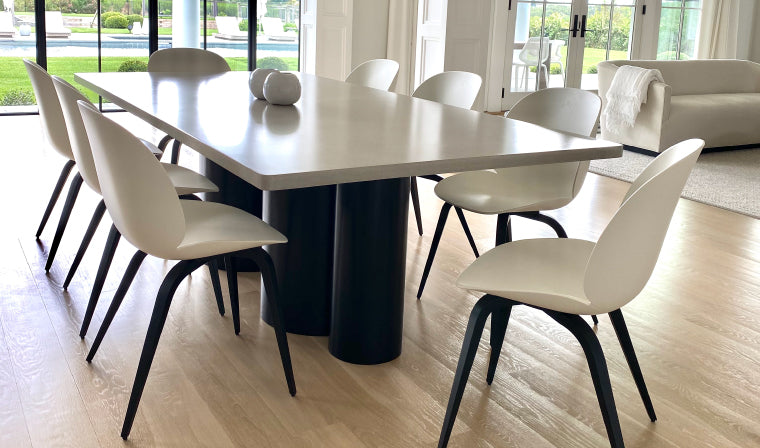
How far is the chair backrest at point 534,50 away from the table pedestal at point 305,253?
20.4 feet

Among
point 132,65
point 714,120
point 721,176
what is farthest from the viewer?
point 132,65

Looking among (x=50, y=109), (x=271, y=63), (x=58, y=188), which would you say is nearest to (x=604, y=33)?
(x=271, y=63)

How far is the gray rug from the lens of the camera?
489 cm

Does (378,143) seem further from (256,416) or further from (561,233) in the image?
(561,233)

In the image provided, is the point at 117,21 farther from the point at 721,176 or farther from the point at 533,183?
the point at 533,183

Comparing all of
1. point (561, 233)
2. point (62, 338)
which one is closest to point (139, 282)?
point (62, 338)

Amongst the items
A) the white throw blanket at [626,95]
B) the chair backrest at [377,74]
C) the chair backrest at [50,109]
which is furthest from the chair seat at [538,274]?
the white throw blanket at [626,95]

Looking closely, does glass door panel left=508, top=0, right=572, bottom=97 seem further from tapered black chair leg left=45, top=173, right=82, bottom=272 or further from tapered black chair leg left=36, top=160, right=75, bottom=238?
tapered black chair leg left=45, top=173, right=82, bottom=272

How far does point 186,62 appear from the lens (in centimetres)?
439

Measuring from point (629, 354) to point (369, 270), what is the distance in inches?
30.6

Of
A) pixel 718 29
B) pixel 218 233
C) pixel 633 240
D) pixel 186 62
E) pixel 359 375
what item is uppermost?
pixel 718 29

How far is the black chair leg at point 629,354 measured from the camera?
2094 millimetres

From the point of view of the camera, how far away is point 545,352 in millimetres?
2672

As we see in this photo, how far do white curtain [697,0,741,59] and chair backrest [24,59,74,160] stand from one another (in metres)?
8.31
